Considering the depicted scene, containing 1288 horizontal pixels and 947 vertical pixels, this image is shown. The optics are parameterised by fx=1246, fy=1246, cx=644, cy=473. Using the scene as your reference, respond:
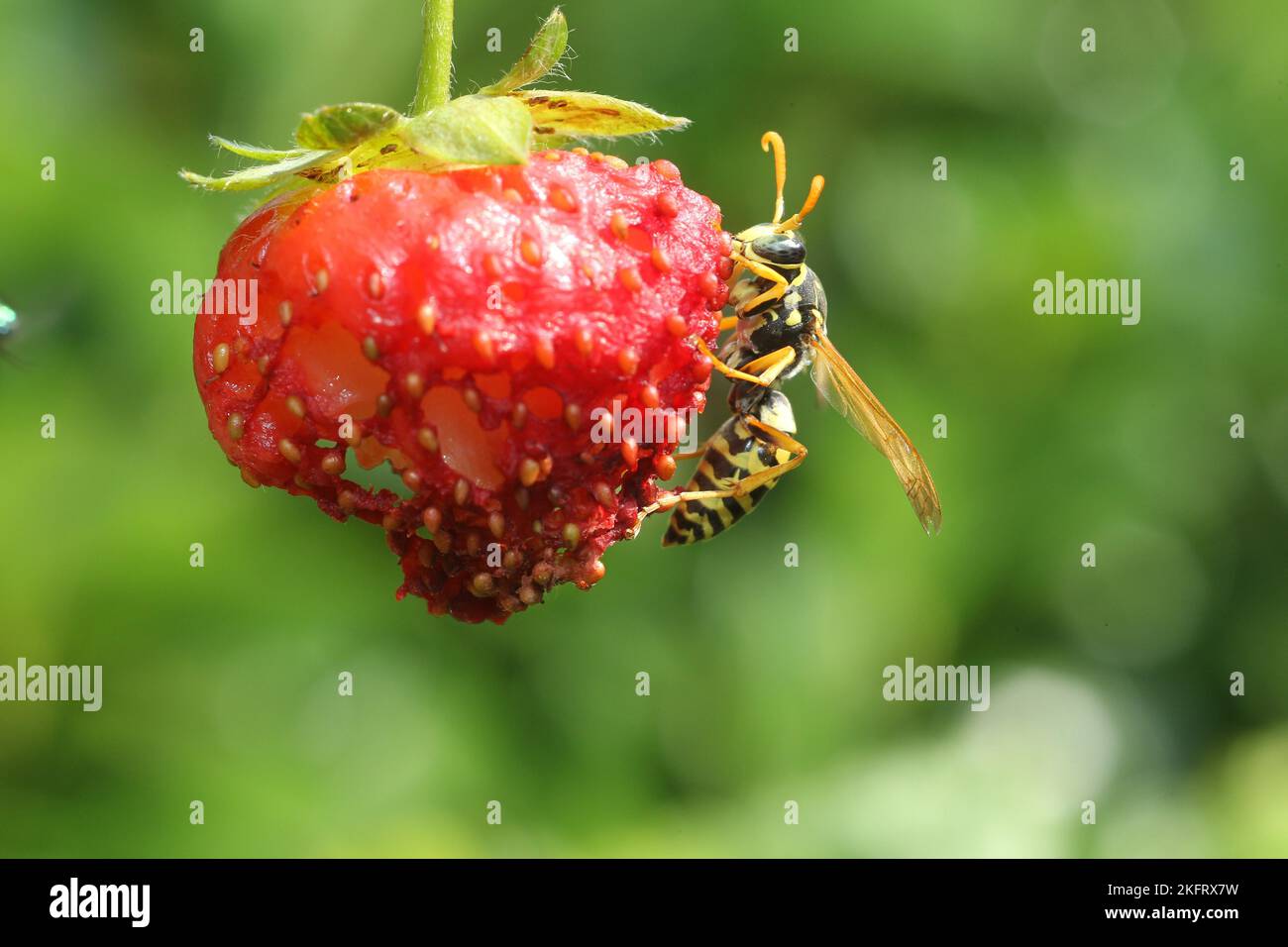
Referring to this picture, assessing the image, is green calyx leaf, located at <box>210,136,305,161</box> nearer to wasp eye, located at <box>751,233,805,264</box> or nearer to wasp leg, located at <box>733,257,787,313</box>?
wasp leg, located at <box>733,257,787,313</box>

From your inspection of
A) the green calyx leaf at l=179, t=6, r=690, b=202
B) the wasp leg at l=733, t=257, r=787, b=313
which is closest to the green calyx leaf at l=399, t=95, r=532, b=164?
the green calyx leaf at l=179, t=6, r=690, b=202

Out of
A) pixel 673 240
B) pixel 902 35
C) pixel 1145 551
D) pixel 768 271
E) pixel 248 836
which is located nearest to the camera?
pixel 673 240

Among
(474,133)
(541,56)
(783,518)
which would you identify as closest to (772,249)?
(541,56)

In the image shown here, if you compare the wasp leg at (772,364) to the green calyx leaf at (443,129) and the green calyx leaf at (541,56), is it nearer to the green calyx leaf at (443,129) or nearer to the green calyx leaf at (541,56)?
the green calyx leaf at (443,129)

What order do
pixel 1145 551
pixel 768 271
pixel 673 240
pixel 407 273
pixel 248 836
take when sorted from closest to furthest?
pixel 407 273 → pixel 673 240 → pixel 768 271 → pixel 248 836 → pixel 1145 551

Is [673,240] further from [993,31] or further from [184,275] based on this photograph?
[993,31]

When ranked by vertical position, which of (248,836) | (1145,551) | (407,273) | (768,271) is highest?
(768,271)

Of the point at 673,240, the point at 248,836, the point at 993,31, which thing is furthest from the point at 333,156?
the point at 993,31

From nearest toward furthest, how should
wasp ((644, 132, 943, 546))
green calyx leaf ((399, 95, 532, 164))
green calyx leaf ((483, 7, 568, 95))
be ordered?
green calyx leaf ((399, 95, 532, 164)) < green calyx leaf ((483, 7, 568, 95)) < wasp ((644, 132, 943, 546))
